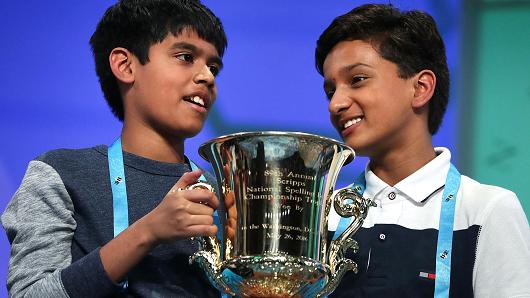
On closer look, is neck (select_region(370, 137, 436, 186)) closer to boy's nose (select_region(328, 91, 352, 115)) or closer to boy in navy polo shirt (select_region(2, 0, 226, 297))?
boy's nose (select_region(328, 91, 352, 115))

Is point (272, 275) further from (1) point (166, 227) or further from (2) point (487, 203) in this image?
(2) point (487, 203)

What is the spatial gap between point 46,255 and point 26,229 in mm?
77

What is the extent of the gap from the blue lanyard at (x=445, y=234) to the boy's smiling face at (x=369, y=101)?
6.9 inches

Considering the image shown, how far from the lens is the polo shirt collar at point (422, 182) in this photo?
2.12 metres

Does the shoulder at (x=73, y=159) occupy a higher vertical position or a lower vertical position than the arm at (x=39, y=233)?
higher

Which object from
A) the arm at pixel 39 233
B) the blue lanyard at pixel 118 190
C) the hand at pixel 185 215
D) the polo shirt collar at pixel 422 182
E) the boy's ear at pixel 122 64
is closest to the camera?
the hand at pixel 185 215

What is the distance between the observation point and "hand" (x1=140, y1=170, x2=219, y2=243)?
1.72 meters

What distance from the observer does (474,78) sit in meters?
2.84

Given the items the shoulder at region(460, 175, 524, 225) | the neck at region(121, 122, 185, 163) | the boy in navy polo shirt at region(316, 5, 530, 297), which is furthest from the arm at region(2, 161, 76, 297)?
the shoulder at region(460, 175, 524, 225)

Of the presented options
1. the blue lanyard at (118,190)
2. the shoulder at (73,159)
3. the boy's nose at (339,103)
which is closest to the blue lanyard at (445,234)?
the boy's nose at (339,103)

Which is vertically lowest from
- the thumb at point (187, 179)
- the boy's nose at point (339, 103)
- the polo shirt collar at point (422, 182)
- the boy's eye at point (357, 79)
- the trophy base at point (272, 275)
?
the trophy base at point (272, 275)

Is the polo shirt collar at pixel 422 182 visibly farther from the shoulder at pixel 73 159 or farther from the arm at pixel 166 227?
the shoulder at pixel 73 159

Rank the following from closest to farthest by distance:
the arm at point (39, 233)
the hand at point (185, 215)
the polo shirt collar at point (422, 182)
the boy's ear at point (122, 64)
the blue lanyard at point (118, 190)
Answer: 1. the hand at point (185, 215)
2. the arm at point (39, 233)
3. the blue lanyard at point (118, 190)
4. the polo shirt collar at point (422, 182)
5. the boy's ear at point (122, 64)

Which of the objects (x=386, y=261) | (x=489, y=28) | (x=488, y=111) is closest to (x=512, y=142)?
(x=488, y=111)
